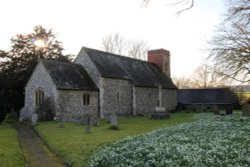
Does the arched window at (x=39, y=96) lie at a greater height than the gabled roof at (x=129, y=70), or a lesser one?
lesser

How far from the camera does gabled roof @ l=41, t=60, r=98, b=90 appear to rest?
3472 centimetres

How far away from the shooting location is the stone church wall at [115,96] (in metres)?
38.6

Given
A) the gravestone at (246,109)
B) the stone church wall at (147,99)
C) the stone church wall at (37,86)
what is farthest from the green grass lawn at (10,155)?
the stone church wall at (147,99)

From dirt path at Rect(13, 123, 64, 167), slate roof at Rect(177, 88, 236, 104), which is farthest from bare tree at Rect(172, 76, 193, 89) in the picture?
dirt path at Rect(13, 123, 64, 167)

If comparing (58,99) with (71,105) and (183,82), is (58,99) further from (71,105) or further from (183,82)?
(183,82)

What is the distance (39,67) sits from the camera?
35938 mm

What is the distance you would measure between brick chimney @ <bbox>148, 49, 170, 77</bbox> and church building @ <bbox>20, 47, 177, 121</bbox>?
24.5 feet

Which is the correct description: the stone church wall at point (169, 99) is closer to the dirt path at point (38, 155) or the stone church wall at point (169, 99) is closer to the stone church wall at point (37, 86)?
the stone church wall at point (37, 86)

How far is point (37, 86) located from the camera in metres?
36.1

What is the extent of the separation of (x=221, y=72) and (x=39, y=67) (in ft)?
58.7

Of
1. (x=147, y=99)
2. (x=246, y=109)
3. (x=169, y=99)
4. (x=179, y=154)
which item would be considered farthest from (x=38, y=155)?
(x=169, y=99)

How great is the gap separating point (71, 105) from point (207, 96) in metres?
31.3

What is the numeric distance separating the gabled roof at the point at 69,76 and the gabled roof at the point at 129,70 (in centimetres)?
171

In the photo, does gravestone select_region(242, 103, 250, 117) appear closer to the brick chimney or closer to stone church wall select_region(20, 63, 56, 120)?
stone church wall select_region(20, 63, 56, 120)
